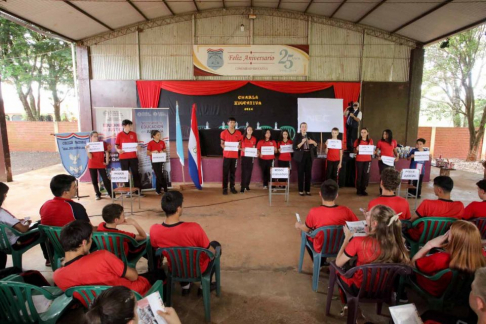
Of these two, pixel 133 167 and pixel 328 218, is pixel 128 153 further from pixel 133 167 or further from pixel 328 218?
pixel 328 218

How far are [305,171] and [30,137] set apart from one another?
14.4 m

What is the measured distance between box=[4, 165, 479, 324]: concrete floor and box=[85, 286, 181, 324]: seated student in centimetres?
138

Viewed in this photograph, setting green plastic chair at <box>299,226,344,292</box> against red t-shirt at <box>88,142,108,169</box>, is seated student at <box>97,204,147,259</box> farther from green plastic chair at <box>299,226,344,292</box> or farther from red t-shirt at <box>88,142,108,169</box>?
red t-shirt at <box>88,142,108,169</box>

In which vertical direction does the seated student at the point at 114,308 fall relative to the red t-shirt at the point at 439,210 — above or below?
above

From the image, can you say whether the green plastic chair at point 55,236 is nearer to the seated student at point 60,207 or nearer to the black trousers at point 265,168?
the seated student at point 60,207

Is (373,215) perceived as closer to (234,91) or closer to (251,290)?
(251,290)

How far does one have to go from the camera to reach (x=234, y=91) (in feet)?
30.1

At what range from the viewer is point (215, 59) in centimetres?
912

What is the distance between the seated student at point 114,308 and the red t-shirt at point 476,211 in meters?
3.21

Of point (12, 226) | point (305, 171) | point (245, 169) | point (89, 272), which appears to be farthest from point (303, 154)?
point (89, 272)

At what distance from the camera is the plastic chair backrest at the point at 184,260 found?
2.21 meters

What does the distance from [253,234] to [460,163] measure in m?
11.5

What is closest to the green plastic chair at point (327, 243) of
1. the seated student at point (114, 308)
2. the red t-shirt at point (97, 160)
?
the seated student at point (114, 308)

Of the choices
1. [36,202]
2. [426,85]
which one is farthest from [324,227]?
[426,85]
